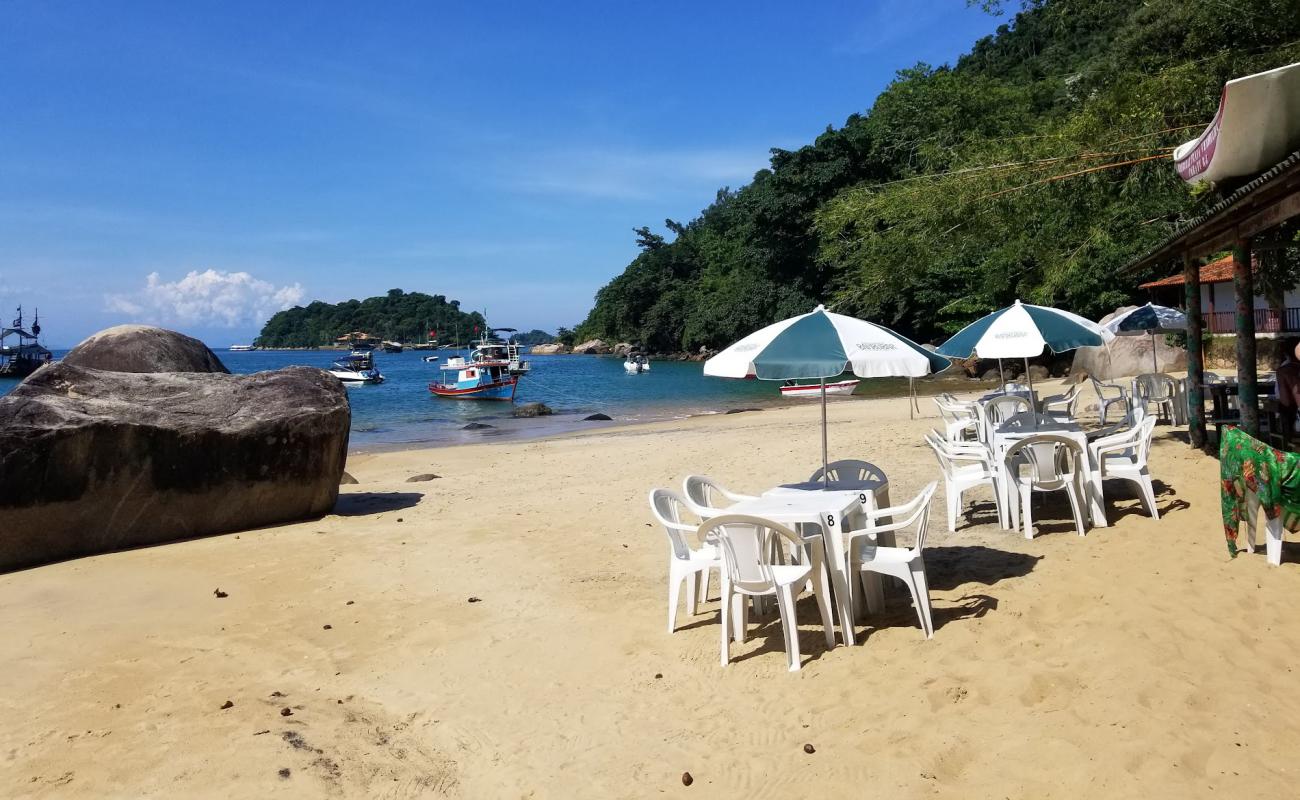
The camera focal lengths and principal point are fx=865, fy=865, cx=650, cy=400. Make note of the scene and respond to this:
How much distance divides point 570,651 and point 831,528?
5.85ft

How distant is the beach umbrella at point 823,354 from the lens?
212 inches

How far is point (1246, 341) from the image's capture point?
862 centimetres

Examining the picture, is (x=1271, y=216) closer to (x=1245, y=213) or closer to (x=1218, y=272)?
(x=1245, y=213)

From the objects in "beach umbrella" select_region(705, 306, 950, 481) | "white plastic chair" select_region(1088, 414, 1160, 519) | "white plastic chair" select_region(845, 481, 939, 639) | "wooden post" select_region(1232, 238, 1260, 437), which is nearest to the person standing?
"wooden post" select_region(1232, 238, 1260, 437)

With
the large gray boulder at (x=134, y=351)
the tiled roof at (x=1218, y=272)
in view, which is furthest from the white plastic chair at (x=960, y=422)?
the tiled roof at (x=1218, y=272)

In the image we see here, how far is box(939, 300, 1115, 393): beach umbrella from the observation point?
346 inches

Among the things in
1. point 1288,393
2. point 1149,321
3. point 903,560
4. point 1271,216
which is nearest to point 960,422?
point 1288,393

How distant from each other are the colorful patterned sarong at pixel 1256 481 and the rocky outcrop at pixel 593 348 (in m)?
96.4

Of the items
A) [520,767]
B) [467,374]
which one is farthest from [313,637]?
[467,374]

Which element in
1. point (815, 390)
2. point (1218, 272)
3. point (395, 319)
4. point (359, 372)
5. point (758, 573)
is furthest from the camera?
point (395, 319)

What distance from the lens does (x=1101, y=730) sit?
12.4 feet

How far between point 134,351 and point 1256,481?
11.9 metres

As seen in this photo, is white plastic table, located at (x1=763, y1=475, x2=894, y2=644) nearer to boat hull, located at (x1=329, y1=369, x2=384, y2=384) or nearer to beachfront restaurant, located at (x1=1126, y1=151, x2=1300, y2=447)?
beachfront restaurant, located at (x1=1126, y1=151, x2=1300, y2=447)

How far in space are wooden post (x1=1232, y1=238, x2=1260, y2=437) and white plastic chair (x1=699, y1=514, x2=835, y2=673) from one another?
234 inches
